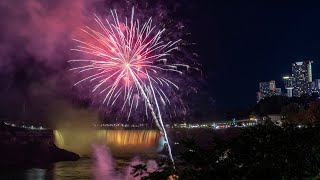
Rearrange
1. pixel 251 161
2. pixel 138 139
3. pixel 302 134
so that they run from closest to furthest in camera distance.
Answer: pixel 251 161, pixel 302 134, pixel 138 139

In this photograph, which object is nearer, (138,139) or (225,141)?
(225,141)

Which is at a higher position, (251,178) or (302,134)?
(302,134)

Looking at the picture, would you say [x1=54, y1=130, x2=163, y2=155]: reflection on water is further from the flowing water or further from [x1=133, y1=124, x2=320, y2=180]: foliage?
[x1=133, y1=124, x2=320, y2=180]: foliage

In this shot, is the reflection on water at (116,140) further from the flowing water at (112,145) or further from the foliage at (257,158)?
the foliage at (257,158)

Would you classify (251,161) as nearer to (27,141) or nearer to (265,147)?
(265,147)

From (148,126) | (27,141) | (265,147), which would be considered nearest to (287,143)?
(265,147)

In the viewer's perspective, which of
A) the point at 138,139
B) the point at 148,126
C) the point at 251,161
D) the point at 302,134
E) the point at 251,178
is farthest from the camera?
the point at 148,126

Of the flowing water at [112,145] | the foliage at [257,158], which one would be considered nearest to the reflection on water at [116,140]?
the flowing water at [112,145]

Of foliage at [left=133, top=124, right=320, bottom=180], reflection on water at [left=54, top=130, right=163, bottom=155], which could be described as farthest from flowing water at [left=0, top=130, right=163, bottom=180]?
foliage at [left=133, top=124, right=320, bottom=180]

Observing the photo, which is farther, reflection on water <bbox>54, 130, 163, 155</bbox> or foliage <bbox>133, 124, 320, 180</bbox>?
reflection on water <bbox>54, 130, 163, 155</bbox>
